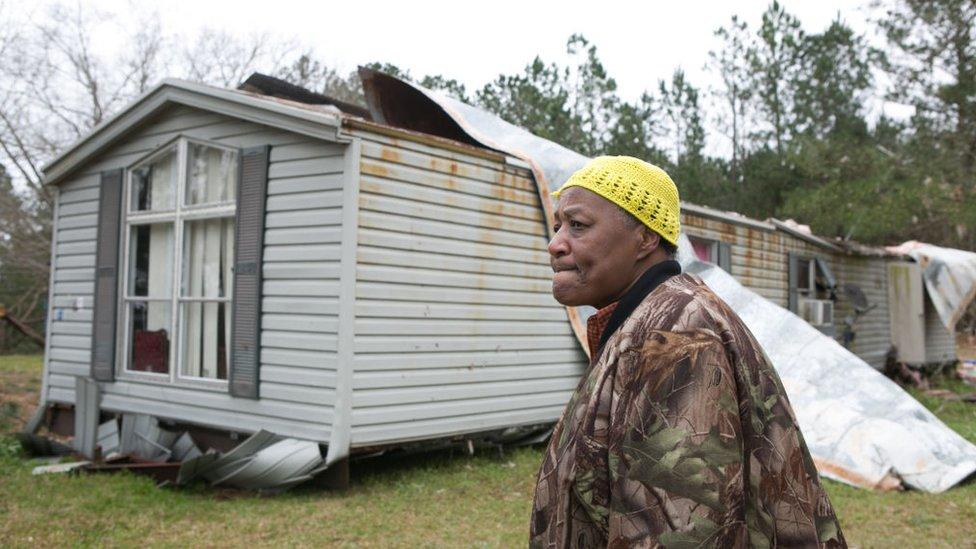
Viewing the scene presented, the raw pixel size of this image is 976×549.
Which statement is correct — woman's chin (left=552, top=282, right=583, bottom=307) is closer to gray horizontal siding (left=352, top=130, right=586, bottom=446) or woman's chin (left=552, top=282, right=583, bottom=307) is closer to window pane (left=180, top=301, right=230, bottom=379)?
gray horizontal siding (left=352, top=130, right=586, bottom=446)

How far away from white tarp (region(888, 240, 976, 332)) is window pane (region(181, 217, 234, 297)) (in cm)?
1303

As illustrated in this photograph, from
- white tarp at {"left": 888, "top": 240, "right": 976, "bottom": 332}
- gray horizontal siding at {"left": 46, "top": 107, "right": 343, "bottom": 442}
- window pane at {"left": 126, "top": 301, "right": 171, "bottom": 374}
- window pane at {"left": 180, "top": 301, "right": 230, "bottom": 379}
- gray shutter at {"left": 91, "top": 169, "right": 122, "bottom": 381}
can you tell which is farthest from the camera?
white tarp at {"left": 888, "top": 240, "right": 976, "bottom": 332}

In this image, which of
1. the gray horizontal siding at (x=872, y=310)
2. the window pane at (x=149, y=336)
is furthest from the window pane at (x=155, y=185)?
the gray horizontal siding at (x=872, y=310)

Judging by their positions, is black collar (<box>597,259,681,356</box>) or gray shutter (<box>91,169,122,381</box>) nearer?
black collar (<box>597,259,681,356</box>)

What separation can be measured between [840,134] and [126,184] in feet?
59.3

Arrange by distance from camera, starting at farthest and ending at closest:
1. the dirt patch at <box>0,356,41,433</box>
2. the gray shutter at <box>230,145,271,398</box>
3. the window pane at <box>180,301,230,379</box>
Answer: the dirt patch at <box>0,356,41,433</box> < the window pane at <box>180,301,230,379</box> < the gray shutter at <box>230,145,271,398</box>

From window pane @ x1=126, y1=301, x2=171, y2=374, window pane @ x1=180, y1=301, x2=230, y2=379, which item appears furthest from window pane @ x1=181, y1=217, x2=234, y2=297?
window pane @ x1=126, y1=301, x2=171, y2=374

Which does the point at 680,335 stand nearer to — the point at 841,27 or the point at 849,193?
the point at 849,193

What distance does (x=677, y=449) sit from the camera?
1.37 m

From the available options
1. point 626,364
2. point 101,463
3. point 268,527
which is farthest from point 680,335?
point 101,463

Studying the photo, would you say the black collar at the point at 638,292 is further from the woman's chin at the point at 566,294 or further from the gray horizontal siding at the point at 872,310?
the gray horizontal siding at the point at 872,310

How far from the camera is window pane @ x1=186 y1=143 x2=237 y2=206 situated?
7.29 metres

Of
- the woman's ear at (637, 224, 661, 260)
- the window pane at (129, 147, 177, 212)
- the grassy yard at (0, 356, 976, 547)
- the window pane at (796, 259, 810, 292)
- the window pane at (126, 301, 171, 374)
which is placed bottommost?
the grassy yard at (0, 356, 976, 547)

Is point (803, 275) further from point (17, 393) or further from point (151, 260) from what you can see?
point (17, 393)
